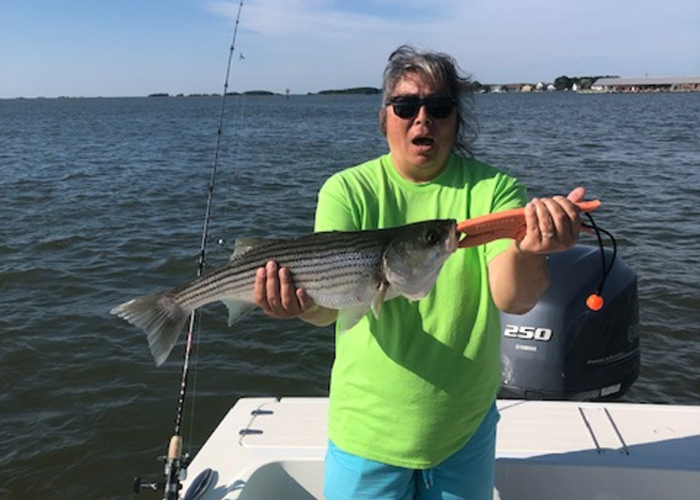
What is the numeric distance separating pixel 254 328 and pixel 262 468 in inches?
257

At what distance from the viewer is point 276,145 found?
120 feet

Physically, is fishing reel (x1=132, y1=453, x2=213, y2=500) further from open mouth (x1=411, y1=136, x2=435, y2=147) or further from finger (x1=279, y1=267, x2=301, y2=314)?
open mouth (x1=411, y1=136, x2=435, y2=147)

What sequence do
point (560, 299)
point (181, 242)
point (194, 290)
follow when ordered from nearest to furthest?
point (194, 290) → point (560, 299) → point (181, 242)

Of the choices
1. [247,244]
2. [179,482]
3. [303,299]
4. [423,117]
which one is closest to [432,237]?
[423,117]

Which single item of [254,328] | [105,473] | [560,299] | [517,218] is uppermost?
[517,218]

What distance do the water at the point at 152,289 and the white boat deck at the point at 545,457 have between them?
2272mm

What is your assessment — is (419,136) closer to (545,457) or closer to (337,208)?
(337,208)

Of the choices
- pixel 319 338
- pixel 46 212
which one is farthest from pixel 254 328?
pixel 46 212

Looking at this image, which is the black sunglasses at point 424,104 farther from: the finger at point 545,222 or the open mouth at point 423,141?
the finger at point 545,222

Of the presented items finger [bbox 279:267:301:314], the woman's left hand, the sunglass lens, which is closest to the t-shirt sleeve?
finger [bbox 279:267:301:314]

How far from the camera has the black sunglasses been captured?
2820 mm

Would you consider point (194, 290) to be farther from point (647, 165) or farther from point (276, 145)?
point (276, 145)

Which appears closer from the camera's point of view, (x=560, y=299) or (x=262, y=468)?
(x=262, y=468)

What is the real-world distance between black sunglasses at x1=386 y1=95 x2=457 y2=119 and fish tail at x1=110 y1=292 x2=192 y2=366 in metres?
1.61
